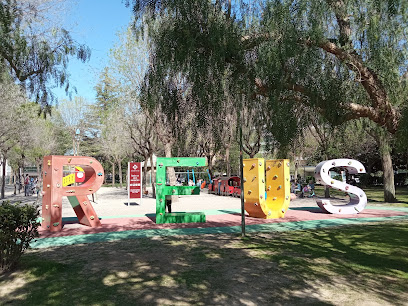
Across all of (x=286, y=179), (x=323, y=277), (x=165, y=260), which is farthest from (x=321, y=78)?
(x=286, y=179)

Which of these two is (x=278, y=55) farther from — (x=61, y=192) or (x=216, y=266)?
(x=61, y=192)

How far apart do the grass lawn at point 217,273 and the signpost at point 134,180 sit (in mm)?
11112

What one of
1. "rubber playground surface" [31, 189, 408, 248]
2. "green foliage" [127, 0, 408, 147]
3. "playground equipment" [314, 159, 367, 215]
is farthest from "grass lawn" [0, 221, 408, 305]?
"playground equipment" [314, 159, 367, 215]

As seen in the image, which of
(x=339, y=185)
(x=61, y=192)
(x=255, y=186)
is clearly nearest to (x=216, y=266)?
(x=255, y=186)

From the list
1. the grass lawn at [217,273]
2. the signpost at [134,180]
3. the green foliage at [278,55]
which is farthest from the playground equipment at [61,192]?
the signpost at [134,180]

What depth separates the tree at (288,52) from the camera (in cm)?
537

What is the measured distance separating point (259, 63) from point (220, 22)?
3.27 ft

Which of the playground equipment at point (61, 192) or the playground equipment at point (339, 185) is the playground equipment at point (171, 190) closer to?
the playground equipment at point (61, 192)

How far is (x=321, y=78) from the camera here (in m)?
5.49

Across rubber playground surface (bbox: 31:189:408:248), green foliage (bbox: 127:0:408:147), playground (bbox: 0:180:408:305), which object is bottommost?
rubber playground surface (bbox: 31:189:408:248)

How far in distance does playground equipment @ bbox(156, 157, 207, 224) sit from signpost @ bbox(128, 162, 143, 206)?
769cm

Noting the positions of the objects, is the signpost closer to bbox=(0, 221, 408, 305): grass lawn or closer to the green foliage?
bbox=(0, 221, 408, 305): grass lawn

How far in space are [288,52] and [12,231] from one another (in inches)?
221

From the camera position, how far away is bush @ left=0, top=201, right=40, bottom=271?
5.76 m
